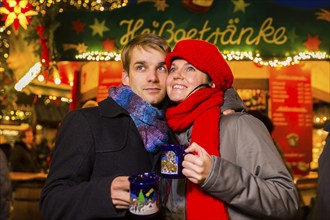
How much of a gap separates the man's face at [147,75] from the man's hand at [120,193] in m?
0.74

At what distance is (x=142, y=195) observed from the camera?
1.96m

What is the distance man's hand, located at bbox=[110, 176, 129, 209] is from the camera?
209cm

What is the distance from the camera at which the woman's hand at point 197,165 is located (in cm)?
204

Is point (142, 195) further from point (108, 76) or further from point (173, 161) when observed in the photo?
point (108, 76)

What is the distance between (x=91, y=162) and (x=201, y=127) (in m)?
0.73

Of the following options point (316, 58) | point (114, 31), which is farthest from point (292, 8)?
point (114, 31)

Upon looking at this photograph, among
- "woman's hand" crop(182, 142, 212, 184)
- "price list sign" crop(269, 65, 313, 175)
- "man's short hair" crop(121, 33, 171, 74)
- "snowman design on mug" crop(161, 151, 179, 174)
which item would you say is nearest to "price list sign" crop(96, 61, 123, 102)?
"price list sign" crop(269, 65, 313, 175)

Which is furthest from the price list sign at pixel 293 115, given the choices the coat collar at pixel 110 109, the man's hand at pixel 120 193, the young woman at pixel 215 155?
the man's hand at pixel 120 193

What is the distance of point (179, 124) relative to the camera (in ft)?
8.54

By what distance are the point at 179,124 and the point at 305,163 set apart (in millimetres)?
6267

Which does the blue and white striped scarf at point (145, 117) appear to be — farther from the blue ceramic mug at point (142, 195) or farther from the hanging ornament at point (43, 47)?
the hanging ornament at point (43, 47)

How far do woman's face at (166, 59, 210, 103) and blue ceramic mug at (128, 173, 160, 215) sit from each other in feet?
2.56

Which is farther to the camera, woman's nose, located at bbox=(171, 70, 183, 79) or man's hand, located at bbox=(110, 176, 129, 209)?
woman's nose, located at bbox=(171, 70, 183, 79)

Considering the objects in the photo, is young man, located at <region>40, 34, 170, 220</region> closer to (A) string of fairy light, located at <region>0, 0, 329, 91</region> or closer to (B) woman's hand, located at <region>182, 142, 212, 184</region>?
(B) woman's hand, located at <region>182, 142, 212, 184</region>
